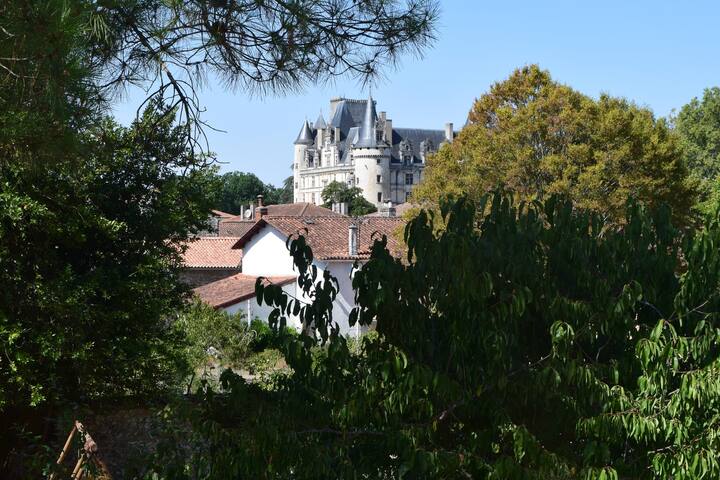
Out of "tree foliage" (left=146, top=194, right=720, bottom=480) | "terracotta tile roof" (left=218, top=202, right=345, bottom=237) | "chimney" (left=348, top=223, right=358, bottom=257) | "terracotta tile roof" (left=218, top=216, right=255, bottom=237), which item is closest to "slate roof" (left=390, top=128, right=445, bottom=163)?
"terracotta tile roof" (left=218, top=202, right=345, bottom=237)

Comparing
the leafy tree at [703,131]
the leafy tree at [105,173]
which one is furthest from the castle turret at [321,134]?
the leafy tree at [105,173]

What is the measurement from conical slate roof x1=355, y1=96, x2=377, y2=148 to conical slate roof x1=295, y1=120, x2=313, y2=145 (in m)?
11.2

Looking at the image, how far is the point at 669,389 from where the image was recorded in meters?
5.67

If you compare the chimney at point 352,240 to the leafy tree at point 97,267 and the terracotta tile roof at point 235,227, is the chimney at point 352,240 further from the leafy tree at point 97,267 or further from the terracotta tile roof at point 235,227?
the terracotta tile roof at point 235,227

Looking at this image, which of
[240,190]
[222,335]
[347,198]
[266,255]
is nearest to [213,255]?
[266,255]

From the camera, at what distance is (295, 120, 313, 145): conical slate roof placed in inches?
5782

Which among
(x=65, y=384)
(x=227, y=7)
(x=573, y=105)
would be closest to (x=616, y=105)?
(x=573, y=105)

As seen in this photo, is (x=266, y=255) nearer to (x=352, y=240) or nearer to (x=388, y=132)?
(x=352, y=240)

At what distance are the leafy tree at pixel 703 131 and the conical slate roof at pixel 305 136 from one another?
302 ft

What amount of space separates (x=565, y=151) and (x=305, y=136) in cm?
11656

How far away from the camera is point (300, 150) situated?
147000 mm

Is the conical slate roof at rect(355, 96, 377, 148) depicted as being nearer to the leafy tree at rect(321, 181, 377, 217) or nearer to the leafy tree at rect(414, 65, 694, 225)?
the leafy tree at rect(321, 181, 377, 217)

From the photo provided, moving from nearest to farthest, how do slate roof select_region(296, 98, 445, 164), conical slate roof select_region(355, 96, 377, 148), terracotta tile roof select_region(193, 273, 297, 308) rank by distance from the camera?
terracotta tile roof select_region(193, 273, 297, 308)
conical slate roof select_region(355, 96, 377, 148)
slate roof select_region(296, 98, 445, 164)

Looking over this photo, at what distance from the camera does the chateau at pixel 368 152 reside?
135 metres
